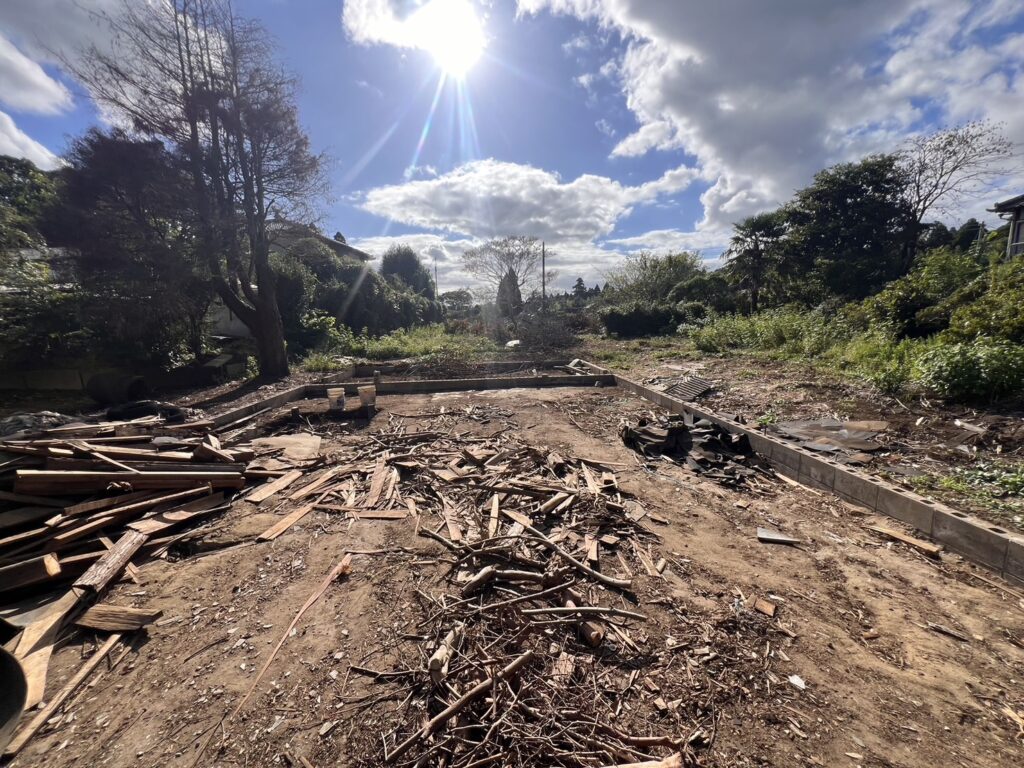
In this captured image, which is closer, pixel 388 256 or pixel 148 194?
pixel 148 194

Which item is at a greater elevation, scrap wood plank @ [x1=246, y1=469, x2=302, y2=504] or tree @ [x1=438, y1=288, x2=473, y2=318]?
tree @ [x1=438, y1=288, x2=473, y2=318]

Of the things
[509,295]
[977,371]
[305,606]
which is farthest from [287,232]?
[509,295]

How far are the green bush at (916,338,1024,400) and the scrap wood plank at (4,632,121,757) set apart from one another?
9.28 meters

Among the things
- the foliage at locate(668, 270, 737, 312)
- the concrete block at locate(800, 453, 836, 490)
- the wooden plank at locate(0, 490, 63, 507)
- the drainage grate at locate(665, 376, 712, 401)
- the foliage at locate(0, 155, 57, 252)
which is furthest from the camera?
the foliage at locate(668, 270, 737, 312)

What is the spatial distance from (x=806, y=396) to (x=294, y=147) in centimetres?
1306

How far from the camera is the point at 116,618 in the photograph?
2.60 metres

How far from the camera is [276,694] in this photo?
6.82 feet

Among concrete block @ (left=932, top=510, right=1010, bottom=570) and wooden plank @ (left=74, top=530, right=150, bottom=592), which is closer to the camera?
wooden plank @ (left=74, top=530, right=150, bottom=592)

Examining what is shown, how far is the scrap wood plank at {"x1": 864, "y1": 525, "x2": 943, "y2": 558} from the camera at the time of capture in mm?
3254

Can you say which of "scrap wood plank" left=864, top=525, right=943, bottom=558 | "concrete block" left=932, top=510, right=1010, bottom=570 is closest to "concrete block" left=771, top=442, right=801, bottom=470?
"scrap wood plank" left=864, top=525, right=943, bottom=558

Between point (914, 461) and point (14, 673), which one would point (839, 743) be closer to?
point (14, 673)

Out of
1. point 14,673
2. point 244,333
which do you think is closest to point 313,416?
point 14,673

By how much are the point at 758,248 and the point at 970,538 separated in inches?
852

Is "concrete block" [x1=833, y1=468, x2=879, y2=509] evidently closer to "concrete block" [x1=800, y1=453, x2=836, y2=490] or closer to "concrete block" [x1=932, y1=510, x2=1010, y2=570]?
"concrete block" [x1=800, y1=453, x2=836, y2=490]
